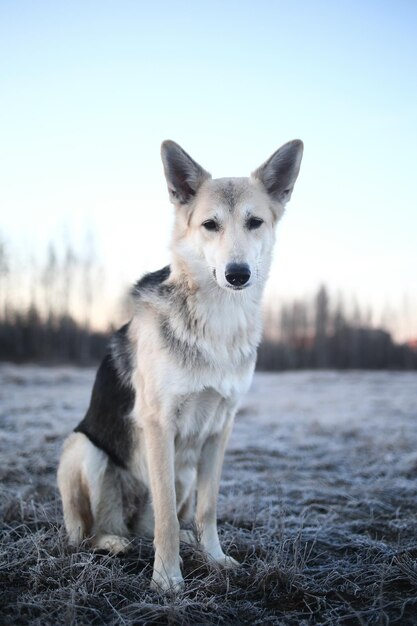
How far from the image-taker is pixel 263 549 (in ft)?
→ 10.2

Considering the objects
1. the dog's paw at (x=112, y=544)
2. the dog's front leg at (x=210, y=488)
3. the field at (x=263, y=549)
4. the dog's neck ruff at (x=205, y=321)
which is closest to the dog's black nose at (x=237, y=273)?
the dog's neck ruff at (x=205, y=321)

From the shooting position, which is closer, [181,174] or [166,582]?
[166,582]

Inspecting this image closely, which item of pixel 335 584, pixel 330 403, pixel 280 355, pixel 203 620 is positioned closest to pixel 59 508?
pixel 203 620

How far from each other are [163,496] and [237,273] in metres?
1.42

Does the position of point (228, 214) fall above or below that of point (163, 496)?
above

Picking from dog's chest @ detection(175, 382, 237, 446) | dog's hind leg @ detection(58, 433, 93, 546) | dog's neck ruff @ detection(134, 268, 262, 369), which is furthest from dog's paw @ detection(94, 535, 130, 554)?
dog's neck ruff @ detection(134, 268, 262, 369)

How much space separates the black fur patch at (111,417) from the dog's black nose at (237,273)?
1.07m

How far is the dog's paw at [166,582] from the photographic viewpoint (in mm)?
2600

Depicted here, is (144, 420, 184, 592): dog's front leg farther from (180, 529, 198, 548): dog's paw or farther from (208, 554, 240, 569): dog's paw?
(180, 529, 198, 548): dog's paw

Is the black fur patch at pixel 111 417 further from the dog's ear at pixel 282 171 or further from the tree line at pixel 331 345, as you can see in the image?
the tree line at pixel 331 345

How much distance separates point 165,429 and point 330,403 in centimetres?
1113

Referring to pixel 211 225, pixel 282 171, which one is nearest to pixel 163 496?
pixel 211 225

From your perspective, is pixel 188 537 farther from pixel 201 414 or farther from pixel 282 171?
pixel 282 171

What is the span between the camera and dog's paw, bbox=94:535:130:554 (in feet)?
10.1
